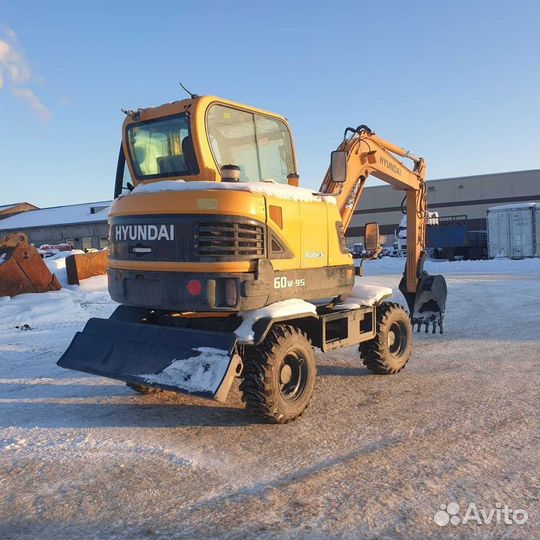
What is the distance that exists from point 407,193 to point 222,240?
214 inches

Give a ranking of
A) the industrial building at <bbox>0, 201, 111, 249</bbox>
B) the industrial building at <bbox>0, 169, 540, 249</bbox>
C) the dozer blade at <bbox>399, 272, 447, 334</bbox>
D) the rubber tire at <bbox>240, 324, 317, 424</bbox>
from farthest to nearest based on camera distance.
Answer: the industrial building at <bbox>0, 201, 111, 249</bbox>
the industrial building at <bbox>0, 169, 540, 249</bbox>
the dozer blade at <bbox>399, 272, 447, 334</bbox>
the rubber tire at <bbox>240, 324, 317, 424</bbox>

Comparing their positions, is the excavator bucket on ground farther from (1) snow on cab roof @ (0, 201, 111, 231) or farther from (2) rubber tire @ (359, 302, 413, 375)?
(1) snow on cab roof @ (0, 201, 111, 231)

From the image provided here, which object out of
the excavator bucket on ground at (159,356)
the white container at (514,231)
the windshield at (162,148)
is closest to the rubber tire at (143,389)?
the excavator bucket on ground at (159,356)

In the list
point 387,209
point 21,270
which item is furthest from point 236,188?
point 387,209

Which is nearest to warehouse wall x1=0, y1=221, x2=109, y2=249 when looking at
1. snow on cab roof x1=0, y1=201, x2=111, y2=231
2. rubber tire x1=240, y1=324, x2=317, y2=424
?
snow on cab roof x1=0, y1=201, x2=111, y2=231

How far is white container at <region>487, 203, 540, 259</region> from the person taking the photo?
1148 inches

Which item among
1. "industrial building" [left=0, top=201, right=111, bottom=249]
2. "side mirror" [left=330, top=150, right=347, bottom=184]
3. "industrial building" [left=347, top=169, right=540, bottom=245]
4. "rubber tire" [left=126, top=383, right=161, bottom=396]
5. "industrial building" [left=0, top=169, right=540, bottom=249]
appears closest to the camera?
"rubber tire" [left=126, top=383, right=161, bottom=396]

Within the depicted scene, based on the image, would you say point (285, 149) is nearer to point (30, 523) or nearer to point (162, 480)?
point (162, 480)

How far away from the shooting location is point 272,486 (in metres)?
3.62

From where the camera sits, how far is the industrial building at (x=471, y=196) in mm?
47150

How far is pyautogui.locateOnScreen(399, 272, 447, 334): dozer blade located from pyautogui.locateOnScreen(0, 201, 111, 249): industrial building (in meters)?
44.1

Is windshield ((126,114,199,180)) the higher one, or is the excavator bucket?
windshield ((126,114,199,180))

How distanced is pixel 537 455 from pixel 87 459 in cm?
345

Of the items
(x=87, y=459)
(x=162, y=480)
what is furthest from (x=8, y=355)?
(x=162, y=480)
